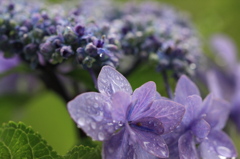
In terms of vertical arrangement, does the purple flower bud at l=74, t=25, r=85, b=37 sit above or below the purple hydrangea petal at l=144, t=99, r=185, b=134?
above

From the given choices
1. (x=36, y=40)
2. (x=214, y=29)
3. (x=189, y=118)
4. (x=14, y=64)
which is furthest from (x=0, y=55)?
(x=214, y=29)

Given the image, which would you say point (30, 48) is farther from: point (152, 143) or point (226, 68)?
point (226, 68)

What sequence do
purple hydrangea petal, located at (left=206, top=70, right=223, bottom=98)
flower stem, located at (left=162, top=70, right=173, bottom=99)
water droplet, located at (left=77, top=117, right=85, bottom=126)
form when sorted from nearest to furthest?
water droplet, located at (left=77, top=117, right=85, bottom=126) < flower stem, located at (left=162, top=70, right=173, bottom=99) < purple hydrangea petal, located at (left=206, top=70, right=223, bottom=98)

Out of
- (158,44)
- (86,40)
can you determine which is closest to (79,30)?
(86,40)

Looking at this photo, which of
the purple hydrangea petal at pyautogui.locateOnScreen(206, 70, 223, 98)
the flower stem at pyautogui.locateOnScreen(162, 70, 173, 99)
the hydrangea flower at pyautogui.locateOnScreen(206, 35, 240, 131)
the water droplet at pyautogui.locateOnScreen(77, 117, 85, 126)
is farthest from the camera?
the hydrangea flower at pyautogui.locateOnScreen(206, 35, 240, 131)

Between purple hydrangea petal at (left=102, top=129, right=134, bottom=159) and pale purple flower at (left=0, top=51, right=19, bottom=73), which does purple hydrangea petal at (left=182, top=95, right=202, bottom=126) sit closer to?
purple hydrangea petal at (left=102, top=129, right=134, bottom=159)

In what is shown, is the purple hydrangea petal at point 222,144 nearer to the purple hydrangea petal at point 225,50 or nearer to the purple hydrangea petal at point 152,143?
the purple hydrangea petal at point 152,143

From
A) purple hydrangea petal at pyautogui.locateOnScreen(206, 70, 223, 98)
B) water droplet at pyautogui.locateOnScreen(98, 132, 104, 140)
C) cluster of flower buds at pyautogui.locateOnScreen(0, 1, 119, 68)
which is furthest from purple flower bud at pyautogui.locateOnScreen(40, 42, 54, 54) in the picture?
purple hydrangea petal at pyautogui.locateOnScreen(206, 70, 223, 98)

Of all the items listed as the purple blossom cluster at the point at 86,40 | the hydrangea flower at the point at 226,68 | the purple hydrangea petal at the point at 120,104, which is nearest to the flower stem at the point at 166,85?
the purple blossom cluster at the point at 86,40
